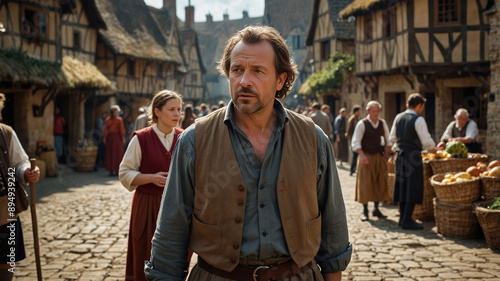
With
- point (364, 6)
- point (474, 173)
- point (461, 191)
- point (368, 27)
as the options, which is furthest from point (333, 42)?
point (461, 191)

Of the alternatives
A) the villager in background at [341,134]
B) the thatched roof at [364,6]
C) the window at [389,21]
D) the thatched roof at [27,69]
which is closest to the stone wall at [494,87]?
the thatched roof at [364,6]

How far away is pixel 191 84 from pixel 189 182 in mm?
35821

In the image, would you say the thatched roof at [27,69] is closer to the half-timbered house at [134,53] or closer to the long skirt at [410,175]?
the half-timbered house at [134,53]

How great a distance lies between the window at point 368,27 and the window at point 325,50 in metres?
6.38

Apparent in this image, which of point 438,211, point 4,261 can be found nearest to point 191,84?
point 438,211

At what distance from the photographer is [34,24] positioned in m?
14.6

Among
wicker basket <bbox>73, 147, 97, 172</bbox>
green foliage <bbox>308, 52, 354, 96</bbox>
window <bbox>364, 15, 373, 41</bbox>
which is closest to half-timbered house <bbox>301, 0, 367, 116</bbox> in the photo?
green foliage <bbox>308, 52, 354, 96</bbox>

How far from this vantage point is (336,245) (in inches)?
98.0

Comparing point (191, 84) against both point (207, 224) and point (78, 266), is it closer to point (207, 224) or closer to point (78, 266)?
point (78, 266)

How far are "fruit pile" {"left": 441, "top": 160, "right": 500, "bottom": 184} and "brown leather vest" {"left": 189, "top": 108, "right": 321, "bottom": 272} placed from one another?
541 cm

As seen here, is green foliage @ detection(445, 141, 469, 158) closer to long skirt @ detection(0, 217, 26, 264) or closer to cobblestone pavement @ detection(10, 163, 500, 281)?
cobblestone pavement @ detection(10, 163, 500, 281)

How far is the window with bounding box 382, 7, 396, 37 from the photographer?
1647 centimetres

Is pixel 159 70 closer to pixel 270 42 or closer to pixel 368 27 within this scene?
pixel 368 27

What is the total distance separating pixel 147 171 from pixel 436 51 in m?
12.7
